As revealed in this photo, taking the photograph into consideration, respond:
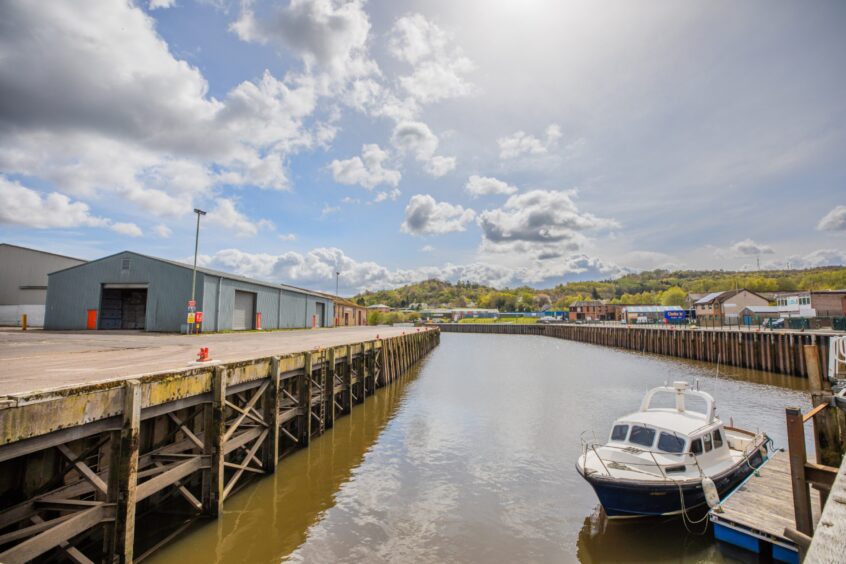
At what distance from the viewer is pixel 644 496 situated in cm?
964

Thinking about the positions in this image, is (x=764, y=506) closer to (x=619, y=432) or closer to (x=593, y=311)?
(x=619, y=432)

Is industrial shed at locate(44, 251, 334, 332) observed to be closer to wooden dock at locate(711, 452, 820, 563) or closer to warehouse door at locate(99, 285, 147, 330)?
warehouse door at locate(99, 285, 147, 330)

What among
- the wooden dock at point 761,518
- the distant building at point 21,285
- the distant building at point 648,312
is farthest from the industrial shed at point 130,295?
the distant building at point 648,312

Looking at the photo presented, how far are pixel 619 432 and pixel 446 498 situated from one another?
4.84m

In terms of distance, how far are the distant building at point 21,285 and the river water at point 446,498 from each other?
37021 mm

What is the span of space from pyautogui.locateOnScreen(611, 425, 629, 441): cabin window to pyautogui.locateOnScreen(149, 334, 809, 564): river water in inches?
68.7

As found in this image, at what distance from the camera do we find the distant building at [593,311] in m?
134

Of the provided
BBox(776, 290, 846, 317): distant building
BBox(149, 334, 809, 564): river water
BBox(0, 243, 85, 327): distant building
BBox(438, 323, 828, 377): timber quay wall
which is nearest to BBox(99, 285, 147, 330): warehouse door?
BBox(0, 243, 85, 327): distant building

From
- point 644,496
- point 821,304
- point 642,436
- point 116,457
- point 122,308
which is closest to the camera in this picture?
point 116,457

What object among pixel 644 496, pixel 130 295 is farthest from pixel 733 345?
pixel 130 295

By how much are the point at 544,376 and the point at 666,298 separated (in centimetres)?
12787

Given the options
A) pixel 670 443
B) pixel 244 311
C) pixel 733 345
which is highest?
pixel 244 311

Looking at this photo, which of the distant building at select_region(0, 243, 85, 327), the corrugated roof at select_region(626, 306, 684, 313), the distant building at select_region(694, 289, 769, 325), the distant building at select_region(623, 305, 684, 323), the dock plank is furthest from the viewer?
the corrugated roof at select_region(626, 306, 684, 313)

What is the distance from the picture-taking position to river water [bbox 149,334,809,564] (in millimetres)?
8898
